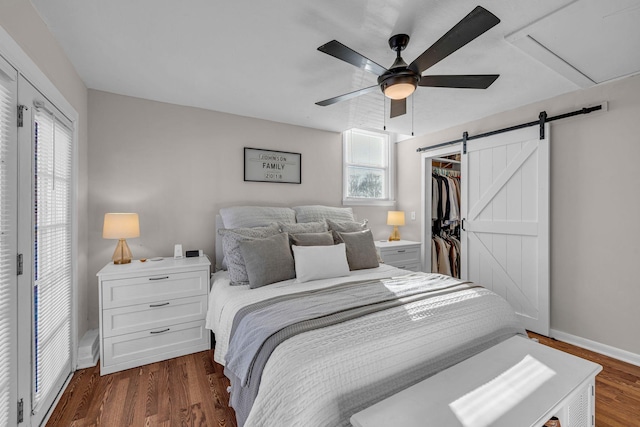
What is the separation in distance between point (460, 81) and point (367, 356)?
5.89ft

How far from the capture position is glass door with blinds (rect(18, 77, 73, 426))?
4.97 ft

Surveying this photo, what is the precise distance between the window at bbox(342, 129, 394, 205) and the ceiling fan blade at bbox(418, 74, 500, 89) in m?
2.26

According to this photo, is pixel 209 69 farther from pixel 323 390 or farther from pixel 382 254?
pixel 382 254

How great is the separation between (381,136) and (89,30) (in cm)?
360

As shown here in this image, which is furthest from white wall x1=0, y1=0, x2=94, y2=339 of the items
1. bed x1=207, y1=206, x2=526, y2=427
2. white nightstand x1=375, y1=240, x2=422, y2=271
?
white nightstand x1=375, y1=240, x2=422, y2=271

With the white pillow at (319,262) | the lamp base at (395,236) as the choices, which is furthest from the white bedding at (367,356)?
the lamp base at (395,236)

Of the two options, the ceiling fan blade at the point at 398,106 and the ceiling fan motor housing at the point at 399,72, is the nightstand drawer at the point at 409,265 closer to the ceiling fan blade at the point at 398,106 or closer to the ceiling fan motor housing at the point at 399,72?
the ceiling fan blade at the point at 398,106

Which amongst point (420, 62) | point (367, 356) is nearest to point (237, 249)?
point (367, 356)

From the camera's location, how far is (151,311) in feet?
7.83

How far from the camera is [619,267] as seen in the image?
99.2 inches

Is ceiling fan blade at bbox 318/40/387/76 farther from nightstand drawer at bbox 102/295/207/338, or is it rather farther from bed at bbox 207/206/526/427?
nightstand drawer at bbox 102/295/207/338

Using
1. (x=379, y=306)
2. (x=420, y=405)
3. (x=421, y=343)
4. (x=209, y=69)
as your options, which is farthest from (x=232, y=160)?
(x=420, y=405)

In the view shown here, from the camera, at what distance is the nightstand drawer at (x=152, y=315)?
7.45 ft

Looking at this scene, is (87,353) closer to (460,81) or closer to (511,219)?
(460,81)
